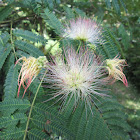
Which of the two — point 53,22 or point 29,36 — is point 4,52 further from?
point 53,22

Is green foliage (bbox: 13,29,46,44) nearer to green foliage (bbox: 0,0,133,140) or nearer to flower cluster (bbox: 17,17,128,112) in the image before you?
green foliage (bbox: 0,0,133,140)

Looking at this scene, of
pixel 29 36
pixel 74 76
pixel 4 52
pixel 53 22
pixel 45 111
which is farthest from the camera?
pixel 53 22

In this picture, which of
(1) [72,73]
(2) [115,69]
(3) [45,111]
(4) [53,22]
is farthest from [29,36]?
(2) [115,69]

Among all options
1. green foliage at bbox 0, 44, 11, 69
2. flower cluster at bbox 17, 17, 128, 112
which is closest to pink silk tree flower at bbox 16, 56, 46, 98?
flower cluster at bbox 17, 17, 128, 112

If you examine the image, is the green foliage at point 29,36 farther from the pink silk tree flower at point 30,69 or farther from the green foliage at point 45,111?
the pink silk tree flower at point 30,69

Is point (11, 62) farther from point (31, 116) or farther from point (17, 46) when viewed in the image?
point (31, 116)

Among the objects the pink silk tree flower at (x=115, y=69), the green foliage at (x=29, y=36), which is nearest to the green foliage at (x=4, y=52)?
the green foliage at (x=29, y=36)

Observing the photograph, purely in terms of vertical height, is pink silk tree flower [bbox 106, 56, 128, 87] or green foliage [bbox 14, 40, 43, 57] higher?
green foliage [bbox 14, 40, 43, 57]

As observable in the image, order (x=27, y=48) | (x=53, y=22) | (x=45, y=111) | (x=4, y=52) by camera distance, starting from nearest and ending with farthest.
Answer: (x=45, y=111) → (x=4, y=52) → (x=27, y=48) → (x=53, y=22)
